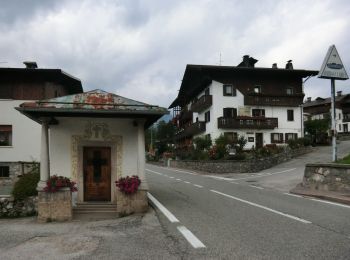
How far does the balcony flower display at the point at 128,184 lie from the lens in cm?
1345

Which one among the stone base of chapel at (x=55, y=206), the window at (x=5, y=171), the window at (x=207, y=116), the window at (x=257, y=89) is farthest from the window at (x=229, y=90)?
the stone base of chapel at (x=55, y=206)

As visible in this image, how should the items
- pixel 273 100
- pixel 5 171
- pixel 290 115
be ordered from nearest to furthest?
1. pixel 5 171
2. pixel 273 100
3. pixel 290 115

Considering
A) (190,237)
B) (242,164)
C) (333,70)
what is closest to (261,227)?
(190,237)

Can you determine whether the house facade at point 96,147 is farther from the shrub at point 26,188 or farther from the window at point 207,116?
the window at point 207,116

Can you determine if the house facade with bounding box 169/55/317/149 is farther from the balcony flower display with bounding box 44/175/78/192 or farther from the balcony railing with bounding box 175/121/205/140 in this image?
the balcony flower display with bounding box 44/175/78/192

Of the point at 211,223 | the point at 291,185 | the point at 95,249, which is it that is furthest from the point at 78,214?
the point at 291,185

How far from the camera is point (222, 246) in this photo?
798 centimetres

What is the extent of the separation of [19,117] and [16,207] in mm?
18410

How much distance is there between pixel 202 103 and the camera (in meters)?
52.7

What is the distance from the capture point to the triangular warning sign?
20.3 meters

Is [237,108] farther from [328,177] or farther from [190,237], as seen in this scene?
[190,237]

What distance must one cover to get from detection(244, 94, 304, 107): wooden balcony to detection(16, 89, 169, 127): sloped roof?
36.8 metres

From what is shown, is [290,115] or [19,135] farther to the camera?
[290,115]

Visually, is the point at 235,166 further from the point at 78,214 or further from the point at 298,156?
the point at 78,214
